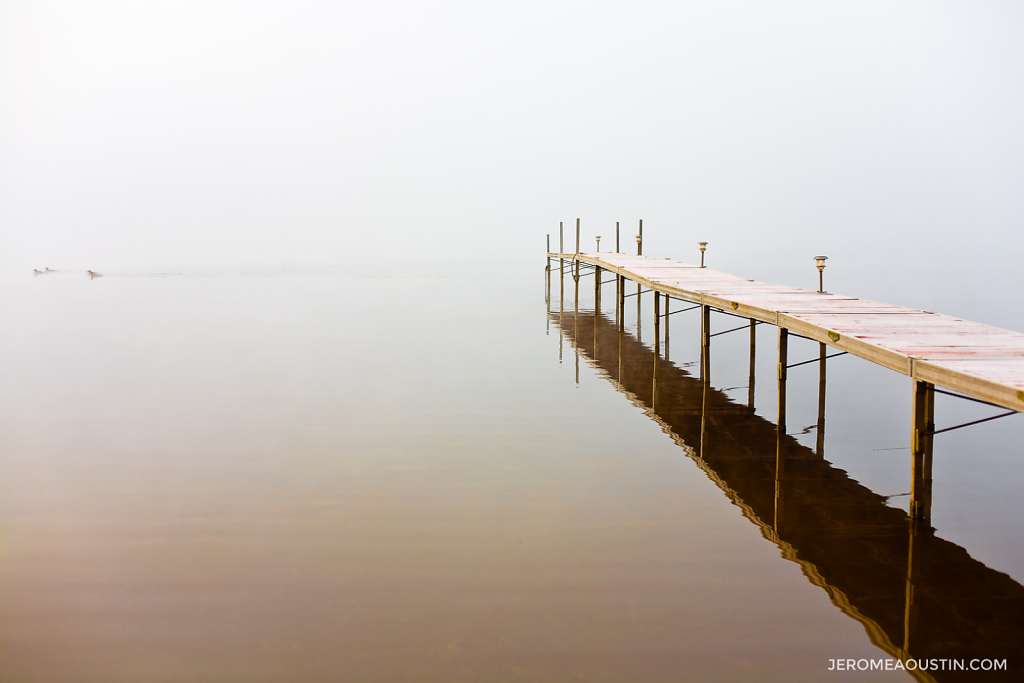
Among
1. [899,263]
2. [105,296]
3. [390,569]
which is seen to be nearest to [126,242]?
[105,296]

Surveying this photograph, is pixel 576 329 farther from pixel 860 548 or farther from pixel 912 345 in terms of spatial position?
pixel 860 548

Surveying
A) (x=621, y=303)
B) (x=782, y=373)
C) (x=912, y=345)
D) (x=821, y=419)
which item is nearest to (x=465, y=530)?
(x=912, y=345)

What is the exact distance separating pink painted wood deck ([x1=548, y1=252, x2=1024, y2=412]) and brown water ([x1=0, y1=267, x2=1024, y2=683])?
3.82ft

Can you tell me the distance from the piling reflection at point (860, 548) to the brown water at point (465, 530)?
0.10 feet

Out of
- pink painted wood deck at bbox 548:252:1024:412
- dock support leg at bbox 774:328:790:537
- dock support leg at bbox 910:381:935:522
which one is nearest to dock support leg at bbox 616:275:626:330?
pink painted wood deck at bbox 548:252:1024:412

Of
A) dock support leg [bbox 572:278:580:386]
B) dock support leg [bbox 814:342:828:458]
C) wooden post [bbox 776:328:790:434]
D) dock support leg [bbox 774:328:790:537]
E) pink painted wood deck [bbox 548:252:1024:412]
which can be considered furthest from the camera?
dock support leg [bbox 572:278:580:386]

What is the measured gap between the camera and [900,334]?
7168 millimetres

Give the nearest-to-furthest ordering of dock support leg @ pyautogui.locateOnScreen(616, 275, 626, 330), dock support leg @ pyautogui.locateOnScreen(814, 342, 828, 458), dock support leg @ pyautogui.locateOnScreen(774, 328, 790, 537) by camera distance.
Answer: dock support leg @ pyautogui.locateOnScreen(774, 328, 790, 537) → dock support leg @ pyautogui.locateOnScreen(814, 342, 828, 458) → dock support leg @ pyautogui.locateOnScreen(616, 275, 626, 330)

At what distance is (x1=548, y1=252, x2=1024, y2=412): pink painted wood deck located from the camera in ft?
17.6

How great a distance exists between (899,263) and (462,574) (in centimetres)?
3635

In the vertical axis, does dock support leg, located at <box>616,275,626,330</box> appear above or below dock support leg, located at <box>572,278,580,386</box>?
above

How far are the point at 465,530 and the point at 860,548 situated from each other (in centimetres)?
270

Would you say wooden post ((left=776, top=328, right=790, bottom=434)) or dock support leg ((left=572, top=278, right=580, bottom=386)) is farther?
dock support leg ((left=572, top=278, right=580, bottom=386))

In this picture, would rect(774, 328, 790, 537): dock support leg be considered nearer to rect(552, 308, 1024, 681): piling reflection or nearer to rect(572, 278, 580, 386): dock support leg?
rect(552, 308, 1024, 681): piling reflection
